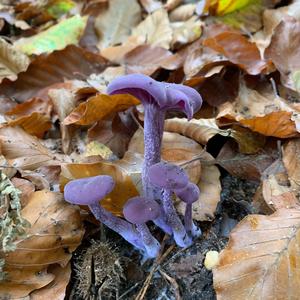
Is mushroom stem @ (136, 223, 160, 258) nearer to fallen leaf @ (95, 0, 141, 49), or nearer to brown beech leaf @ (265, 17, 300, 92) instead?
brown beech leaf @ (265, 17, 300, 92)

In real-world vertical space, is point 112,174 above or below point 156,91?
below

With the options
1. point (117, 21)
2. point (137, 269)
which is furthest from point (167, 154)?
point (117, 21)

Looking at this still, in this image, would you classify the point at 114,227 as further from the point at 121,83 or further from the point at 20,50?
the point at 20,50

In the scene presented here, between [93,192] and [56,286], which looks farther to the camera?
[56,286]

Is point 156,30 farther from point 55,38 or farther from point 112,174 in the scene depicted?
point 112,174

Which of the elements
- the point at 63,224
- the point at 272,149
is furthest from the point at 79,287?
the point at 272,149

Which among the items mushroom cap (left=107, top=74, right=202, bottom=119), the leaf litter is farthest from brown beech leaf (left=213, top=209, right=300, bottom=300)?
mushroom cap (left=107, top=74, right=202, bottom=119)

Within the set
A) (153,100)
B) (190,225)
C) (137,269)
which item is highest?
(153,100)
